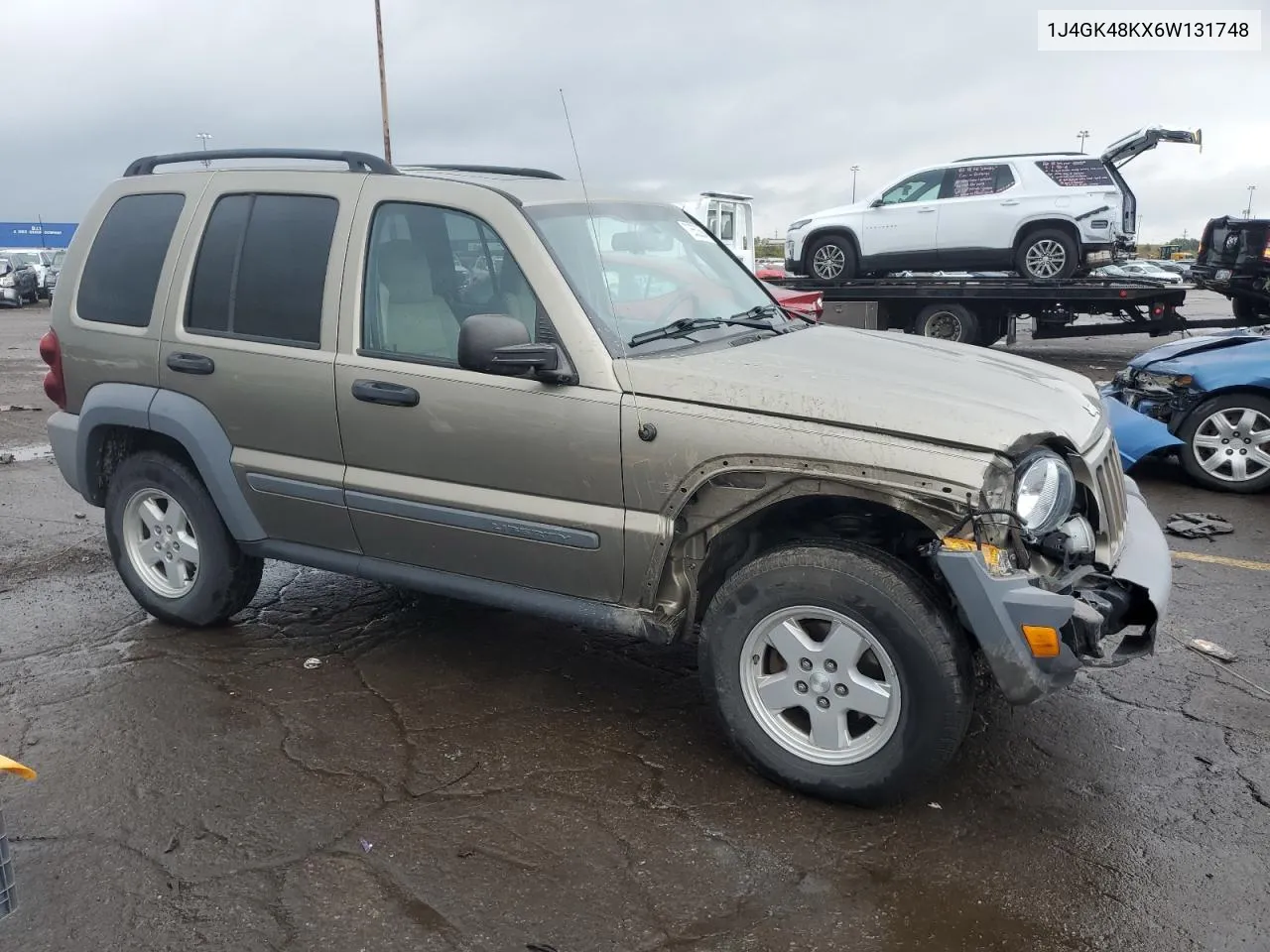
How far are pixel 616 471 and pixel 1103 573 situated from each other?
62.0 inches

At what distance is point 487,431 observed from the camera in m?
3.69

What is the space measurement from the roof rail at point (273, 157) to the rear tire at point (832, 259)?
1159cm

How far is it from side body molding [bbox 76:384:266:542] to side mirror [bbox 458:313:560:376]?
1486 millimetres

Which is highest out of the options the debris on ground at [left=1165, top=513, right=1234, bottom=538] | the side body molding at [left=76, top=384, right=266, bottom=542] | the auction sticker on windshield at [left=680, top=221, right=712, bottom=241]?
the auction sticker on windshield at [left=680, top=221, right=712, bottom=241]

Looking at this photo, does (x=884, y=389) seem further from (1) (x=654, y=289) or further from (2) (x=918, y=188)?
(2) (x=918, y=188)

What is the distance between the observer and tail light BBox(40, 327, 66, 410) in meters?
4.82

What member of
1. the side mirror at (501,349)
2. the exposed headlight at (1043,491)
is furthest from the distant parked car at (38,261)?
the exposed headlight at (1043,491)

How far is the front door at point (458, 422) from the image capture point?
3.56m

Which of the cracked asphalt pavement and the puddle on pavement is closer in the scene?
the cracked asphalt pavement

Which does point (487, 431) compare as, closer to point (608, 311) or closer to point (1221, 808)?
point (608, 311)

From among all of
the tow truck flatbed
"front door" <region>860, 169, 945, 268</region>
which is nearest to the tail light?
the tow truck flatbed

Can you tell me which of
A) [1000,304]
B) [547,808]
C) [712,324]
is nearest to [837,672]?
[547,808]

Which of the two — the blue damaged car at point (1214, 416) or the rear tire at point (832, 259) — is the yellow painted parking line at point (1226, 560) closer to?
the blue damaged car at point (1214, 416)

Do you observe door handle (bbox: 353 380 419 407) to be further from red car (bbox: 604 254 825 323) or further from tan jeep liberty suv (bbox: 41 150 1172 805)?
red car (bbox: 604 254 825 323)
